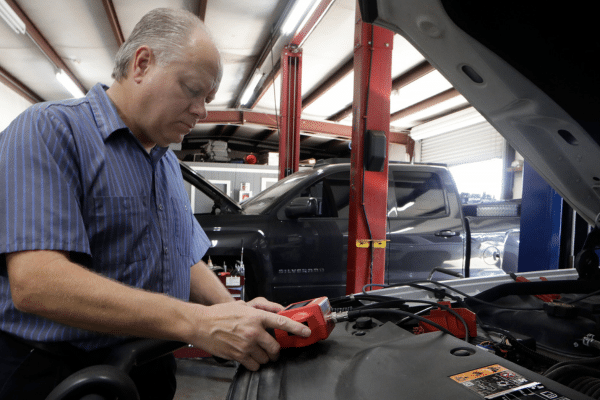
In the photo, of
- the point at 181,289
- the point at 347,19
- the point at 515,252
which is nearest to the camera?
the point at 181,289

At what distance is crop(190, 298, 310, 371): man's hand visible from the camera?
83cm

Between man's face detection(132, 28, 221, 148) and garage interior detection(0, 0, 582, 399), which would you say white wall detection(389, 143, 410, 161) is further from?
man's face detection(132, 28, 221, 148)

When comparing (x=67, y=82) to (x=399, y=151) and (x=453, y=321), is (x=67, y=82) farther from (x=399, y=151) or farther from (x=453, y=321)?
(x=399, y=151)

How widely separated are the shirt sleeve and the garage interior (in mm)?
2099

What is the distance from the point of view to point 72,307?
0.81 meters

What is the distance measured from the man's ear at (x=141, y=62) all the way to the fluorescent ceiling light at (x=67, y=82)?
7.59 meters

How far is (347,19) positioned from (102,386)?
595 cm

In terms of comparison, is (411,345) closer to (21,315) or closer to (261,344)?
(261,344)

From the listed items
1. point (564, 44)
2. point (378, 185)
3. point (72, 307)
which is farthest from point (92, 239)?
point (378, 185)

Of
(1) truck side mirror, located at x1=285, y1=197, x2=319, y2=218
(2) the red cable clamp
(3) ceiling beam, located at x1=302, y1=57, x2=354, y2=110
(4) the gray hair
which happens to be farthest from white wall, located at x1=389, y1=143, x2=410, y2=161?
(4) the gray hair

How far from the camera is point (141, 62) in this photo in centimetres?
108

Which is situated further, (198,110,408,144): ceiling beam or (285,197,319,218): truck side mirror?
(198,110,408,144): ceiling beam

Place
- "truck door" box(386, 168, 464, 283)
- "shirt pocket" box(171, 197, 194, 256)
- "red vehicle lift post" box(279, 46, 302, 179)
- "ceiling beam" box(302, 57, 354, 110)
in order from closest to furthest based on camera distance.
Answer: "shirt pocket" box(171, 197, 194, 256)
"truck door" box(386, 168, 464, 283)
"red vehicle lift post" box(279, 46, 302, 179)
"ceiling beam" box(302, 57, 354, 110)

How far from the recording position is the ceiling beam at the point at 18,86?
7.89m
